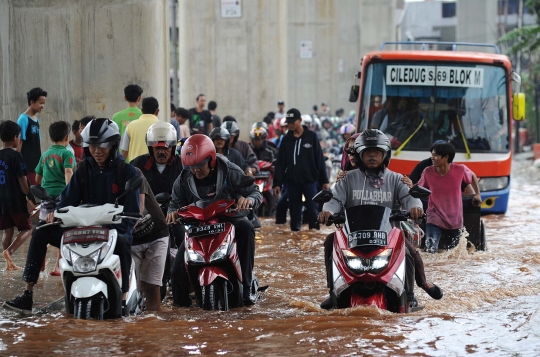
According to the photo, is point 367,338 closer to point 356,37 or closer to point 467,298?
point 467,298

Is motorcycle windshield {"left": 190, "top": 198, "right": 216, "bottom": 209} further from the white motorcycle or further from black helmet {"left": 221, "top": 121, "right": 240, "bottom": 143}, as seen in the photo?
black helmet {"left": 221, "top": 121, "right": 240, "bottom": 143}

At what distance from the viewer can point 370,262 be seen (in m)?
→ 7.27

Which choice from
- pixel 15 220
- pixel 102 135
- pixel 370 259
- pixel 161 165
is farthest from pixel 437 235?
pixel 102 135

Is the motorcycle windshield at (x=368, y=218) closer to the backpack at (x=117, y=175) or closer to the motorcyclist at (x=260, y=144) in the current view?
the backpack at (x=117, y=175)

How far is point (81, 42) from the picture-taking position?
15.2m

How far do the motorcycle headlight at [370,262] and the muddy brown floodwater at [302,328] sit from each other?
0.31 metres

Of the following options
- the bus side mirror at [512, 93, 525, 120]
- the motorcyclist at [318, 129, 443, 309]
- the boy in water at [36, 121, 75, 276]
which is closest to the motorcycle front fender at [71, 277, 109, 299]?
the motorcyclist at [318, 129, 443, 309]

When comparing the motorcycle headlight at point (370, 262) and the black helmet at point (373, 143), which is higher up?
the black helmet at point (373, 143)

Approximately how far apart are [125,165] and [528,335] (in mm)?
3080

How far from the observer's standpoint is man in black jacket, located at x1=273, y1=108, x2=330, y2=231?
14633mm

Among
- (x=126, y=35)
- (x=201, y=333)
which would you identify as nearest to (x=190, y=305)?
(x=201, y=333)

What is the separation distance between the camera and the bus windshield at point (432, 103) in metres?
17.4

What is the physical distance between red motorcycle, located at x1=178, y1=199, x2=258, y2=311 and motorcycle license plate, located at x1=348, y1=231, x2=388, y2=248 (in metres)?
1.18

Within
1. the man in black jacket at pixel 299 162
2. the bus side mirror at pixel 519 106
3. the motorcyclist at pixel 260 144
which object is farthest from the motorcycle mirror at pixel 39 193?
the bus side mirror at pixel 519 106
